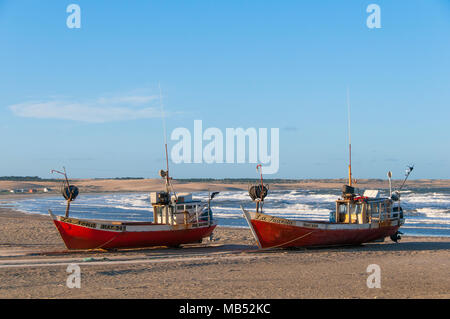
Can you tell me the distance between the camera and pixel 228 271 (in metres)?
17.8

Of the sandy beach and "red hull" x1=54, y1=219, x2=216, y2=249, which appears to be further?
"red hull" x1=54, y1=219, x2=216, y2=249

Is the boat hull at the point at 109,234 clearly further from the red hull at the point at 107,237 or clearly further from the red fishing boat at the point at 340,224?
the red fishing boat at the point at 340,224

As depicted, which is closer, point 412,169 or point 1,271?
point 1,271

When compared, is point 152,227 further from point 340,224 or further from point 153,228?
point 340,224

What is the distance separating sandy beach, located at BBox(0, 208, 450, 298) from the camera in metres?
14.2

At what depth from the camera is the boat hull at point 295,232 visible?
76.8 feet

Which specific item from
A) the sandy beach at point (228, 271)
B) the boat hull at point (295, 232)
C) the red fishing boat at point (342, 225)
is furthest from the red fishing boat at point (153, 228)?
the boat hull at point (295, 232)

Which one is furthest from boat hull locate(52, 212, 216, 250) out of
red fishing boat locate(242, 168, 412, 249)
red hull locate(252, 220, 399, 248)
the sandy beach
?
red hull locate(252, 220, 399, 248)

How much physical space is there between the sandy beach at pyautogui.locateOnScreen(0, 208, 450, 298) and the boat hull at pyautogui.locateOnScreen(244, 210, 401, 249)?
0.44 meters

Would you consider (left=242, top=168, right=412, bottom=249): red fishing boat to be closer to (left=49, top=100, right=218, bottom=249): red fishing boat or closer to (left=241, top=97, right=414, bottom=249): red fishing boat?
(left=241, top=97, right=414, bottom=249): red fishing boat
